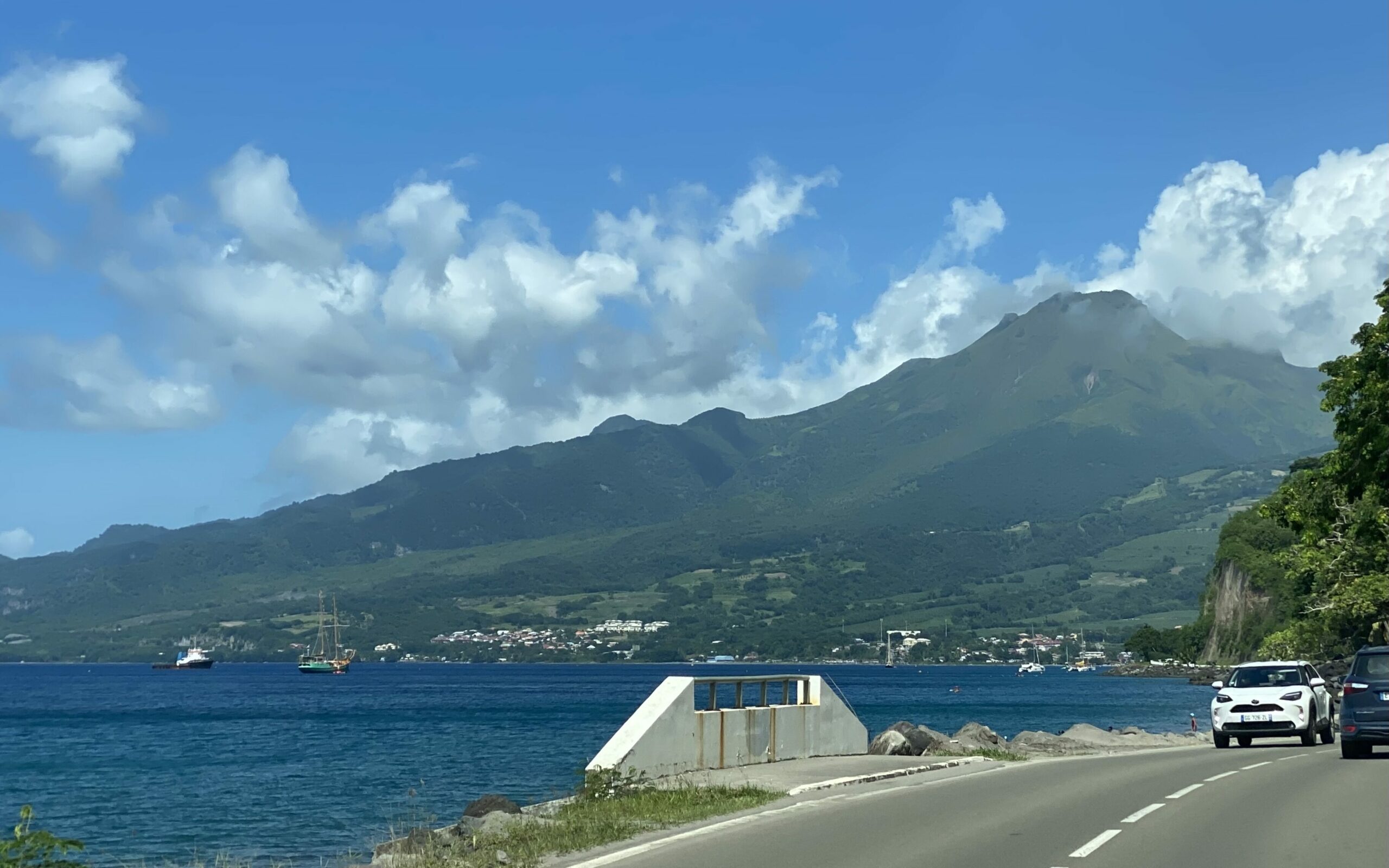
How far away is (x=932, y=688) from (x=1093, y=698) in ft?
124

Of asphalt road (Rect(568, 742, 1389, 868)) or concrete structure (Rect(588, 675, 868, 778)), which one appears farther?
concrete structure (Rect(588, 675, 868, 778))

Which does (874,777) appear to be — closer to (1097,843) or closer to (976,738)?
(1097,843)

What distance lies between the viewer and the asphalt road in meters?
13.2

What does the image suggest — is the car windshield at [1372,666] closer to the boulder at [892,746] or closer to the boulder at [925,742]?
the boulder at [925,742]

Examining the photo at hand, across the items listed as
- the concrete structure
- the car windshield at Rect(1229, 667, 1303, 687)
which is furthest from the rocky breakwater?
the car windshield at Rect(1229, 667, 1303, 687)

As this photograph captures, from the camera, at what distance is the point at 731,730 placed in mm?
22422

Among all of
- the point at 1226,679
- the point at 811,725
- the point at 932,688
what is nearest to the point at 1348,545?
the point at 1226,679

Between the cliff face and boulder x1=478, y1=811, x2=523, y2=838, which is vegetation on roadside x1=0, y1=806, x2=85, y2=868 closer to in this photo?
boulder x1=478, y1=811, x2=523, y2=838

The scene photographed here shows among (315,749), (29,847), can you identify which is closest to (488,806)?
(29,847)

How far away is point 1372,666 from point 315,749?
4979 cm

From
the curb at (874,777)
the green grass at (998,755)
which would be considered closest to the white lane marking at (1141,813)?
the curb at (874,777)

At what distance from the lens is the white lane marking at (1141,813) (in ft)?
53.7

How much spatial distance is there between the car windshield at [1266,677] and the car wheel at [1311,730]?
27.4 inches

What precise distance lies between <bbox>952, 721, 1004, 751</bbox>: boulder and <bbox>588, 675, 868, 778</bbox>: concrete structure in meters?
5.82
